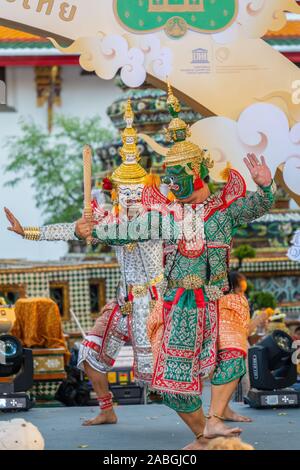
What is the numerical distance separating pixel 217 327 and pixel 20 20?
2.21 m

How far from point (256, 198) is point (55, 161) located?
43.7 ft

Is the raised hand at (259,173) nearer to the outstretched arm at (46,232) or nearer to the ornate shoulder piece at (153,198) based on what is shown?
the ornate shoulder piece at (153,198)

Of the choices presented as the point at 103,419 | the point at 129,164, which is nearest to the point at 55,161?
the point at 129,164

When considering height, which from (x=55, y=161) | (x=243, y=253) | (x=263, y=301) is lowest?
(x=263, y=301)

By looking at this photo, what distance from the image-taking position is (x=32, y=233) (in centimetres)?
722

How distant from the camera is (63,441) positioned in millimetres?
7191

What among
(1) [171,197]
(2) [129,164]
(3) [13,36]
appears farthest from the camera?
(3) [13,36]

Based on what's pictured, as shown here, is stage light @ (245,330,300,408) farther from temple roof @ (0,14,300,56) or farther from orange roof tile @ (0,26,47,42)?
temple roof @ (0,14,300,56)

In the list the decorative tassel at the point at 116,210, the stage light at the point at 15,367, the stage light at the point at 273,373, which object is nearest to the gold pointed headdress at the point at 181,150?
the decorative tassel at the point at 116,210

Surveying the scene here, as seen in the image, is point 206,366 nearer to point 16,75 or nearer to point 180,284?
point 180,284

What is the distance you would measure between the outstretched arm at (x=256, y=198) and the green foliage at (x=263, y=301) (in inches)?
173

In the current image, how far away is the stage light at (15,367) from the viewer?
8789mm

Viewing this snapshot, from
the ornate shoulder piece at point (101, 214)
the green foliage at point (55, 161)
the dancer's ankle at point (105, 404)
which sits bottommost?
the dancer's ankle at point (105, 404)

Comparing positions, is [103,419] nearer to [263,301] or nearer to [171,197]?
[171,197]
